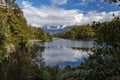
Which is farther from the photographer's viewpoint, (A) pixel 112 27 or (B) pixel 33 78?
(B) pixel 33 78

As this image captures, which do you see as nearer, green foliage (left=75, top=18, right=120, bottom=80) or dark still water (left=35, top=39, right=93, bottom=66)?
green foliage (left=75, top=18, right=120, bottom=80)

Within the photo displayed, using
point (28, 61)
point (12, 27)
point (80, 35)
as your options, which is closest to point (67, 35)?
point (80, 35)

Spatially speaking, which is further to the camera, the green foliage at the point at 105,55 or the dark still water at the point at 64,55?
the dark still water at the point at 64,55

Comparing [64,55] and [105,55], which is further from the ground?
[105,55]

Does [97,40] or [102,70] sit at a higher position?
[97,40]

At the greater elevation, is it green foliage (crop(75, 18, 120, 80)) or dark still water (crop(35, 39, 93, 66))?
green foliage (crop(75, 18, 120, 80))

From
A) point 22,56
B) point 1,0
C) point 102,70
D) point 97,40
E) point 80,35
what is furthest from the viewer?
point 80,35

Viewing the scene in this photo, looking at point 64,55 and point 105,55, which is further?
point 64,55

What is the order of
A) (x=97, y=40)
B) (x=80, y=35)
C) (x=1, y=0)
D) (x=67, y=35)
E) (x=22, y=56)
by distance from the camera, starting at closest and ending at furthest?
(x=97, y=40)
(x=22, y=56)
(x=1, y=0)
(x=80, y=35)
(x=67, y=35)

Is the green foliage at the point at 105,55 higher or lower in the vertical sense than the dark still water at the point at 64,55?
higher

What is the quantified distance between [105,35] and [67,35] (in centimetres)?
18356

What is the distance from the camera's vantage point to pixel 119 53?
773 centimetres

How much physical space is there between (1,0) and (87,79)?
48.6 meters

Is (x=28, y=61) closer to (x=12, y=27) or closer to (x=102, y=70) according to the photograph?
(x=102, y=70)
